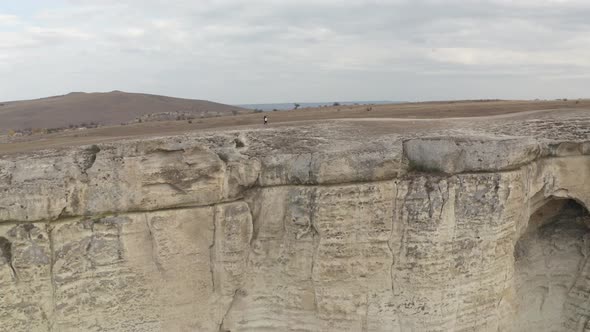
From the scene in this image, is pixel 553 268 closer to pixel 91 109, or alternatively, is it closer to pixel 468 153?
pixel 468 153

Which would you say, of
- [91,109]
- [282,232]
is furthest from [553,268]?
[91,109]

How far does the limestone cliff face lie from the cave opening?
1.62 m

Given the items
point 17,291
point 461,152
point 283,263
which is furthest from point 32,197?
point 461,152

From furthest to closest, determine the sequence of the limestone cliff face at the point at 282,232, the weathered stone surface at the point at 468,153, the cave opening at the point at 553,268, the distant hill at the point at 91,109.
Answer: the distant hill at the point at 91,109, the cave opening at the point at 553,268, the weathered stone surface at the point at 468,153, the limestone cliff face at the point at 282,232

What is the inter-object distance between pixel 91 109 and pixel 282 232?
6745 centimetres

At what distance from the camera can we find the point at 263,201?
1109 cm

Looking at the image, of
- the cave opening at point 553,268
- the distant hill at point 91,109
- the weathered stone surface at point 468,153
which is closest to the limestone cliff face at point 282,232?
the weathered stone surface at point 468,153

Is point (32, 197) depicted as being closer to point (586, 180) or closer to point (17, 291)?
point (17, 291)

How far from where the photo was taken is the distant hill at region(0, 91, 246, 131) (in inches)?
2318

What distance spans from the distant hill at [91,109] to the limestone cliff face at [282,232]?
1690 inches

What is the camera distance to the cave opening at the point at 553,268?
1279 cm

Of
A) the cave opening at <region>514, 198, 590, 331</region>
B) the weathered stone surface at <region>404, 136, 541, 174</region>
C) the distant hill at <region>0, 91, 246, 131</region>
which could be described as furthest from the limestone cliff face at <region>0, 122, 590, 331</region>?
the distant hill at <region>0, 91, 246, 131</region>

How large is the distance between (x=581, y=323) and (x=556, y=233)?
2365mm

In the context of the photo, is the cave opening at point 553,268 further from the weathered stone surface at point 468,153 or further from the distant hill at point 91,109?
the distant hill at point 91,109
